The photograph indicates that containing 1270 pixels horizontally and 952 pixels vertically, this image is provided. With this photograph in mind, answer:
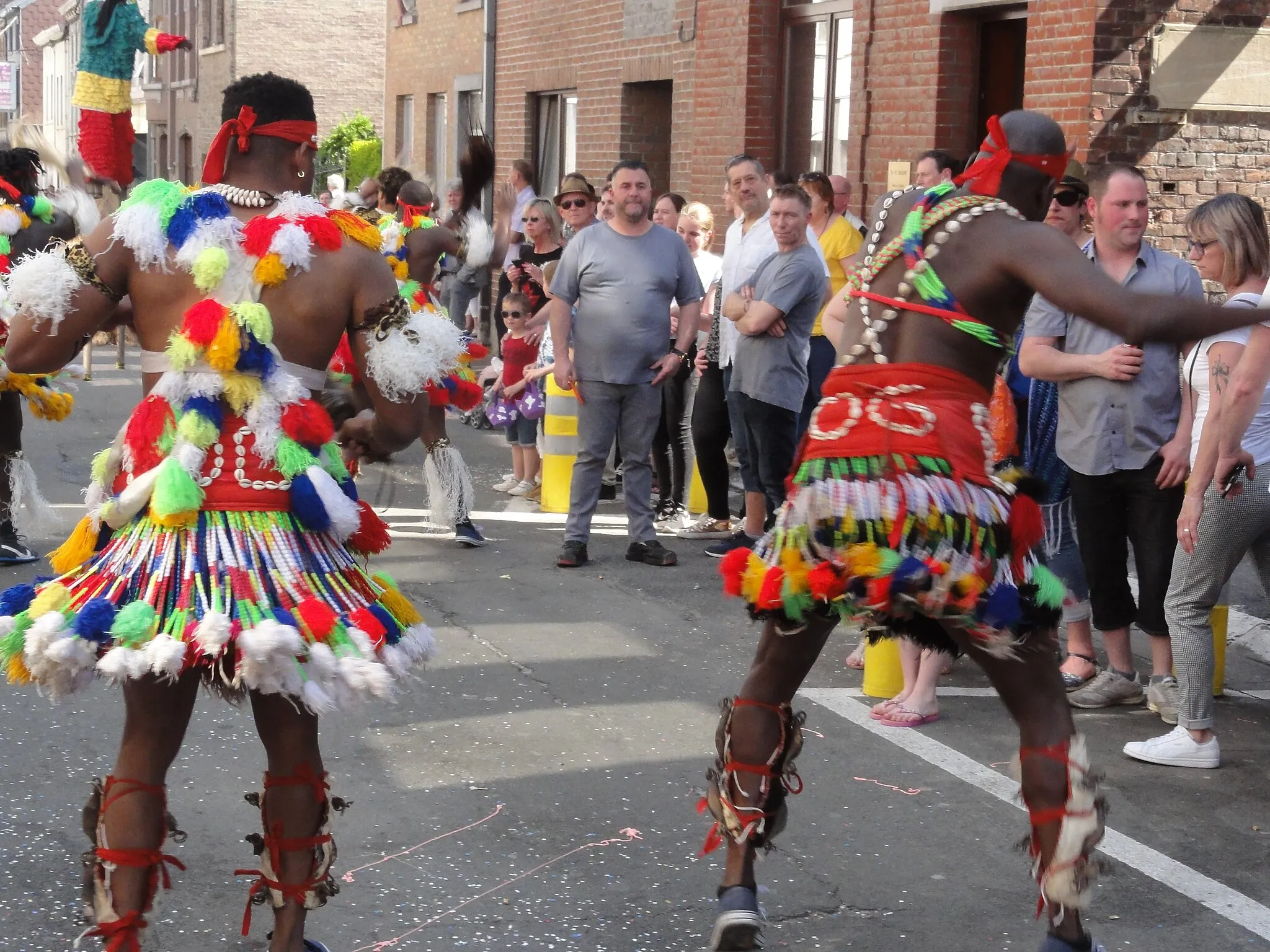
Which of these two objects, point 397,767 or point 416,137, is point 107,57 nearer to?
point 397,767

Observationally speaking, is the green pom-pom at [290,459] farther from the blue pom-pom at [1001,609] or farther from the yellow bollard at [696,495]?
the yellow bollard at [696,495]

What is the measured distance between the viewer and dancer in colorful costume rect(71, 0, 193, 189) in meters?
11.0

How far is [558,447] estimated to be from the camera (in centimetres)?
1020

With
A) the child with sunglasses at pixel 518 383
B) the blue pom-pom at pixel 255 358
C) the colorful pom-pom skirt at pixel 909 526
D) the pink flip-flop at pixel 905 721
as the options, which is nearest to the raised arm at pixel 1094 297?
the colorful pom-pom skirt at pixel 909 526

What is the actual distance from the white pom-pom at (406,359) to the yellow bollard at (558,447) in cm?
643

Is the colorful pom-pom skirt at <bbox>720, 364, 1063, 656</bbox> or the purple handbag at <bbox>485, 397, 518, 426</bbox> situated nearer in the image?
the colorful pom-pom skirt at <bbox>720, 364, 1063, 656</bbox>

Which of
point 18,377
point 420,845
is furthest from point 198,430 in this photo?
point 18,377

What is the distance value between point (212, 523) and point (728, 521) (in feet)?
21.4

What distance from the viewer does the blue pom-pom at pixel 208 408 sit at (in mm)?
3332

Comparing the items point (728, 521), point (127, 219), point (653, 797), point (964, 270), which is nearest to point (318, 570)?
point (127, 219)

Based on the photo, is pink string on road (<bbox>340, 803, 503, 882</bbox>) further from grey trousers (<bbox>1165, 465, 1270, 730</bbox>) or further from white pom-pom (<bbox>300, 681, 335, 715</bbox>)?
grey trousers (<bbox>1165, 465, 1270, 730</bbox>)

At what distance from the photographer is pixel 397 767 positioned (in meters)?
5.25

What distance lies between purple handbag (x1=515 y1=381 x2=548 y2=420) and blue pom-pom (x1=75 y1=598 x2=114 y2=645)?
7117mm

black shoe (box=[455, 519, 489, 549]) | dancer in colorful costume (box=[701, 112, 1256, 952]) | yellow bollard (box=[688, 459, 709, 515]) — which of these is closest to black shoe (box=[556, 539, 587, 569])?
black shoe (box=[455, 519, 489, 549])
